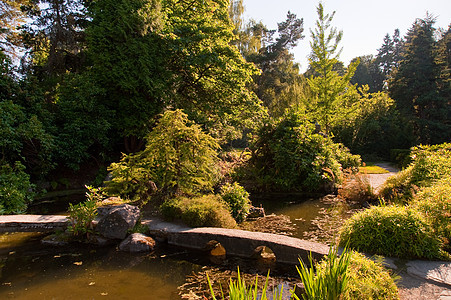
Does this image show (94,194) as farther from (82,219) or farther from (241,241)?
(241,241)

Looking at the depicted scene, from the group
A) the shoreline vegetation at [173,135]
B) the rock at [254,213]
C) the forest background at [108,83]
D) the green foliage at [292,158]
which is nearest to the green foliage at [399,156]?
the shoreline vegetation at [173,135]

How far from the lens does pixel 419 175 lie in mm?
6910

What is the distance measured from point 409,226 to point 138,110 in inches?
400

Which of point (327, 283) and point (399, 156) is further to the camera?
point (399, 156)

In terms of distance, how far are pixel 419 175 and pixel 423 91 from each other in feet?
64.5

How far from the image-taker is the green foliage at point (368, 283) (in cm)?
251

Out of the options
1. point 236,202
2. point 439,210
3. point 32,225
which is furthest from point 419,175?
point 32,225

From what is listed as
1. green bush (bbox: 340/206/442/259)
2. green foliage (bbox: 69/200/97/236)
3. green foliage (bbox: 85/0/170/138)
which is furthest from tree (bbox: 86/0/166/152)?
green bush (bbox: 340/206/442/259)

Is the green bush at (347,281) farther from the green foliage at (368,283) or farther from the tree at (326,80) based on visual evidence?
the tree at (326,80)

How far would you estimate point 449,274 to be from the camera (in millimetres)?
3209

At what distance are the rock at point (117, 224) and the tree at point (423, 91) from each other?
22769mm

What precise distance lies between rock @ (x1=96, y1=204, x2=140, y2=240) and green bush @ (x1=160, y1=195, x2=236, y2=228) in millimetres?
795

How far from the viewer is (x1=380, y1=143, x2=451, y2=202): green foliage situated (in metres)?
6.44

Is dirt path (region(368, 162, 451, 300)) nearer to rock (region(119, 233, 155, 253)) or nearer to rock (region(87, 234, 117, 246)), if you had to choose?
rock (region(119, 233, 155, 253))
